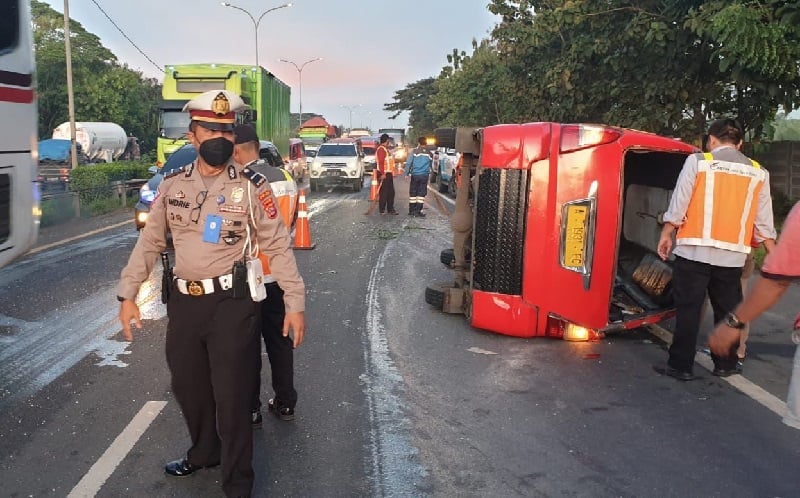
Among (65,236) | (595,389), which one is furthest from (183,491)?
(65,236)

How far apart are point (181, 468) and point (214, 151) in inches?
67.0

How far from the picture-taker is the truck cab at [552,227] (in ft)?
19.8

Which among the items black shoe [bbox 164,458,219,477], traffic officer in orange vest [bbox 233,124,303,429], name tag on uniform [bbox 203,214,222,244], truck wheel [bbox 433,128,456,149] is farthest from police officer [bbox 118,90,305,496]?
truck wheel [bbox 433,128,456,149]

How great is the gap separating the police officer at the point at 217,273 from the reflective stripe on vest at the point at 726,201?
10.8 ft

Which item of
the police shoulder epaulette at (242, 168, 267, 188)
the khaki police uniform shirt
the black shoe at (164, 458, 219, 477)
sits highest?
the police shoulder epaulette at (242, 168, 267, 188)

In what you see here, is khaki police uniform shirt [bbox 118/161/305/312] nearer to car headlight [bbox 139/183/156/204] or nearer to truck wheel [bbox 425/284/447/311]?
truck wheel [bbox 425/284/447/311]

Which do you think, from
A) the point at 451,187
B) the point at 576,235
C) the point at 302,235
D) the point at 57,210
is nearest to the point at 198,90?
the point at 57,210

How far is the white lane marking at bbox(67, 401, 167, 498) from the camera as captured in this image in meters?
3.63

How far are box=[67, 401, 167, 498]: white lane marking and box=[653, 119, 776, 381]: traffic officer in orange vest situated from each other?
12.5 feet

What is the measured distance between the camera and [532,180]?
6203 mm

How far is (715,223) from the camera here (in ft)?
17.1

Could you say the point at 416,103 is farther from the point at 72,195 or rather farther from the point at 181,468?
the point at 181,468

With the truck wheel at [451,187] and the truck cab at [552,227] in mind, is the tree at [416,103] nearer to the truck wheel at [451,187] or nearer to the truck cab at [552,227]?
the truck wheel at [451,187]

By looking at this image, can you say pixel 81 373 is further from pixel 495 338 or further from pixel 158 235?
pixel 495 338
